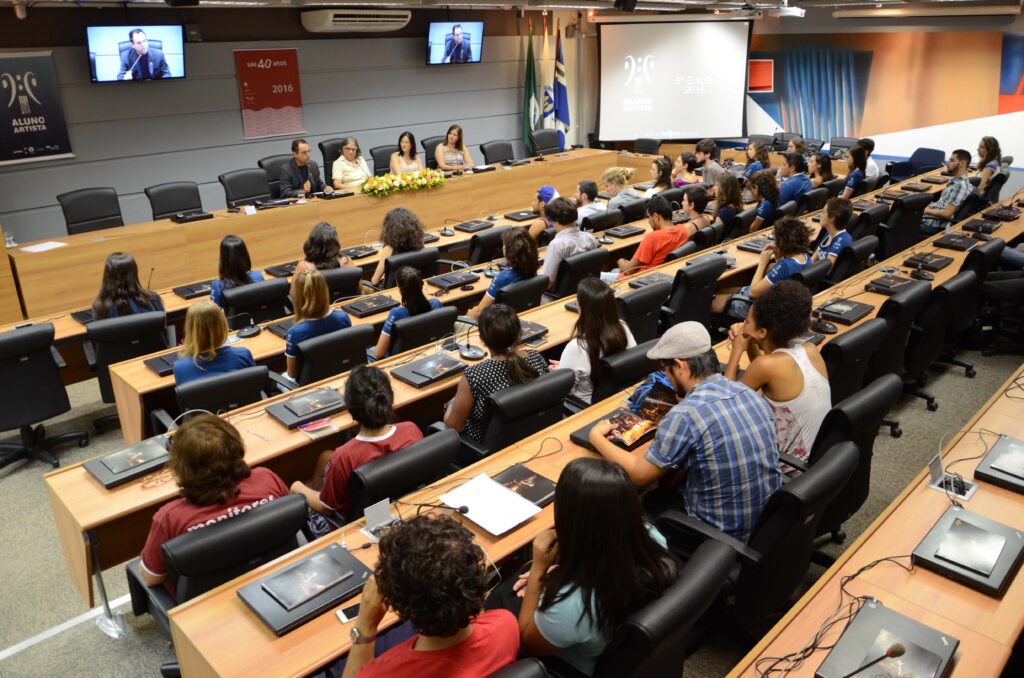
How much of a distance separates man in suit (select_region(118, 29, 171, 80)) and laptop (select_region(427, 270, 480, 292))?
4.80 metres

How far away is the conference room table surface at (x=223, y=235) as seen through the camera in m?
6.41

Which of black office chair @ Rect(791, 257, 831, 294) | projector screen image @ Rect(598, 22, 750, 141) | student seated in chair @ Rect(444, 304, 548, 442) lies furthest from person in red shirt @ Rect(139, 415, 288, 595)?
projector screen image @ Rect(598, 22, 750, 141)

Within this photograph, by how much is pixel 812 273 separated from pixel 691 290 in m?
0.80

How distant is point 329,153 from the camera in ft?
31.1

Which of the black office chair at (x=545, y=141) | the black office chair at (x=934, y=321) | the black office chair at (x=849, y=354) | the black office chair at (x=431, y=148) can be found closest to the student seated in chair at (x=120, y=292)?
the black office chair at (x=849, y=354)

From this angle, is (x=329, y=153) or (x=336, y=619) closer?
(x=336, y=619)

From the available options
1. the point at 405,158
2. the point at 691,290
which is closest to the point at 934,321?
the point at 691,290

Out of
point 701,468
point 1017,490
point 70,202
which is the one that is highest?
point 70,202

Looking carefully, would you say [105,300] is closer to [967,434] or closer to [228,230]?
[228,230]

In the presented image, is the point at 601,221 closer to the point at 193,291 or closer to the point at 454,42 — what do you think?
the point at 193,291

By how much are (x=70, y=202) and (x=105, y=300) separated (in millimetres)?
2950

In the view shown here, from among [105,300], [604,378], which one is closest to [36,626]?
[105,300]

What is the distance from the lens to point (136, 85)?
854 cm

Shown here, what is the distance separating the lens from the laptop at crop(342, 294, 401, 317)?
17.0 ft
